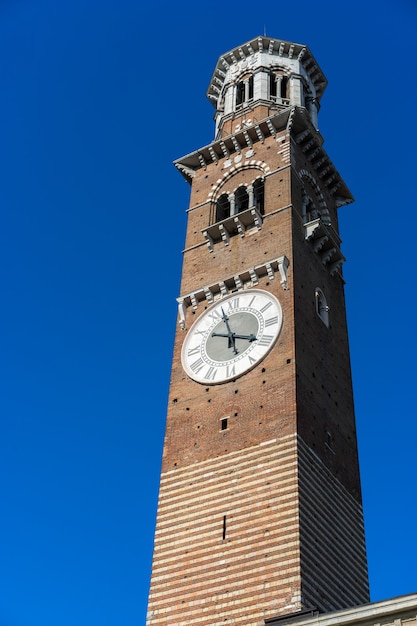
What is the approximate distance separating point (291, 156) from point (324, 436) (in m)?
11.1

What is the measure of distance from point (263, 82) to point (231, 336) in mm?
14091

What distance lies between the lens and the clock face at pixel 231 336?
25.8 m

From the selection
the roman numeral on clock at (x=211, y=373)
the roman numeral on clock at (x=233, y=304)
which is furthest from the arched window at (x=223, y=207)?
the roman numeral on clock at (x=211, y=373)

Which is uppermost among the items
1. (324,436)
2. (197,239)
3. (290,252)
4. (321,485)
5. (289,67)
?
(289,67)

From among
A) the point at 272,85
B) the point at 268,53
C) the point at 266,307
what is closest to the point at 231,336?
the point at 266,307

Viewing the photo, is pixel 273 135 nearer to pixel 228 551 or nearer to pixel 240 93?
pixel 240 93

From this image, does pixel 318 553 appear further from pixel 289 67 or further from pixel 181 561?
pixel 289 67

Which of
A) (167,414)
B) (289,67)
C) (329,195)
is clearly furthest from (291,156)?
(167,414)

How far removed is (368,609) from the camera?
16.1m

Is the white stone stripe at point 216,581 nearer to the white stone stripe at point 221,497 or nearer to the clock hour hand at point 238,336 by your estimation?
the white stone stripe at point 221,497

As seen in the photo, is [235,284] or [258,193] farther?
[258,193]

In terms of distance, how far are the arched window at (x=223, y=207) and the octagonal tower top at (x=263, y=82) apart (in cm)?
395

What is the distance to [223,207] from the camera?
32.0 metres

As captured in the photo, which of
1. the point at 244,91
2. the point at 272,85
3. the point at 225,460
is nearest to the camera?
the point at 225,460
